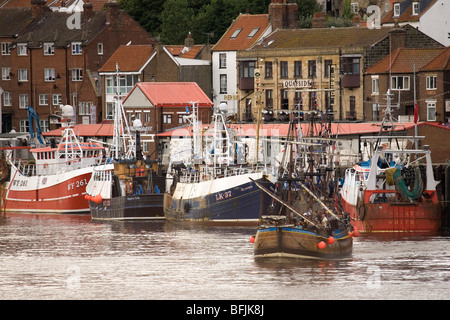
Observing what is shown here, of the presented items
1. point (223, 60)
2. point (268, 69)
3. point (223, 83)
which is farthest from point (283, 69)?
point (223, 83)

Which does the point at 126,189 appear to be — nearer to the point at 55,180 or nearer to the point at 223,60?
the point at 55,180

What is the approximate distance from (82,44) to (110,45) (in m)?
3.20

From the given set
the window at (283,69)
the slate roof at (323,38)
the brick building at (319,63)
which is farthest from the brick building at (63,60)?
the window at (283,69)

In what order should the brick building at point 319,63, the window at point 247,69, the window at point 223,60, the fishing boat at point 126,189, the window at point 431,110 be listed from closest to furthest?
the fishing boat at point 126,189 → the window at point 431,110 → the brick building at point 319,63 → the window at point 247,69 → the window at point 223,60

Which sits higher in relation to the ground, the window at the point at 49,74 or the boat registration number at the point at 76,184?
the window at the point at 49,74

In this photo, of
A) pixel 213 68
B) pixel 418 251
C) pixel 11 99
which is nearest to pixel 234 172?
pixel 418 251

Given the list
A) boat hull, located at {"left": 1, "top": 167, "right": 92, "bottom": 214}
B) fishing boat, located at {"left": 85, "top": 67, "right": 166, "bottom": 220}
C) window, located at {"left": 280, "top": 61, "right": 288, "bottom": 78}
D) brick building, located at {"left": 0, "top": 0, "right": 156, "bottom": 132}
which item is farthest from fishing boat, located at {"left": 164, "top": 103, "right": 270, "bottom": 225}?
brick building, located at {"left": 0, "top": 0, "right": 156, "bottom": 132}

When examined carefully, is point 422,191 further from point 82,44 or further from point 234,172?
point 82,44

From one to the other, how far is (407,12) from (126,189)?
4933cm

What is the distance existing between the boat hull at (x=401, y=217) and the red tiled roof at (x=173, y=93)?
1869 inches

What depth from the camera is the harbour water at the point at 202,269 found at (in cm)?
5297

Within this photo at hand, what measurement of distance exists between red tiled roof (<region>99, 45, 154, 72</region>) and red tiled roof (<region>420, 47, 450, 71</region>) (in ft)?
101

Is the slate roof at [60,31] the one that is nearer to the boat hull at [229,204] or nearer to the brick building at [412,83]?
the brick building at [412,83]

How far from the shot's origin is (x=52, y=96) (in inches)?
5295
